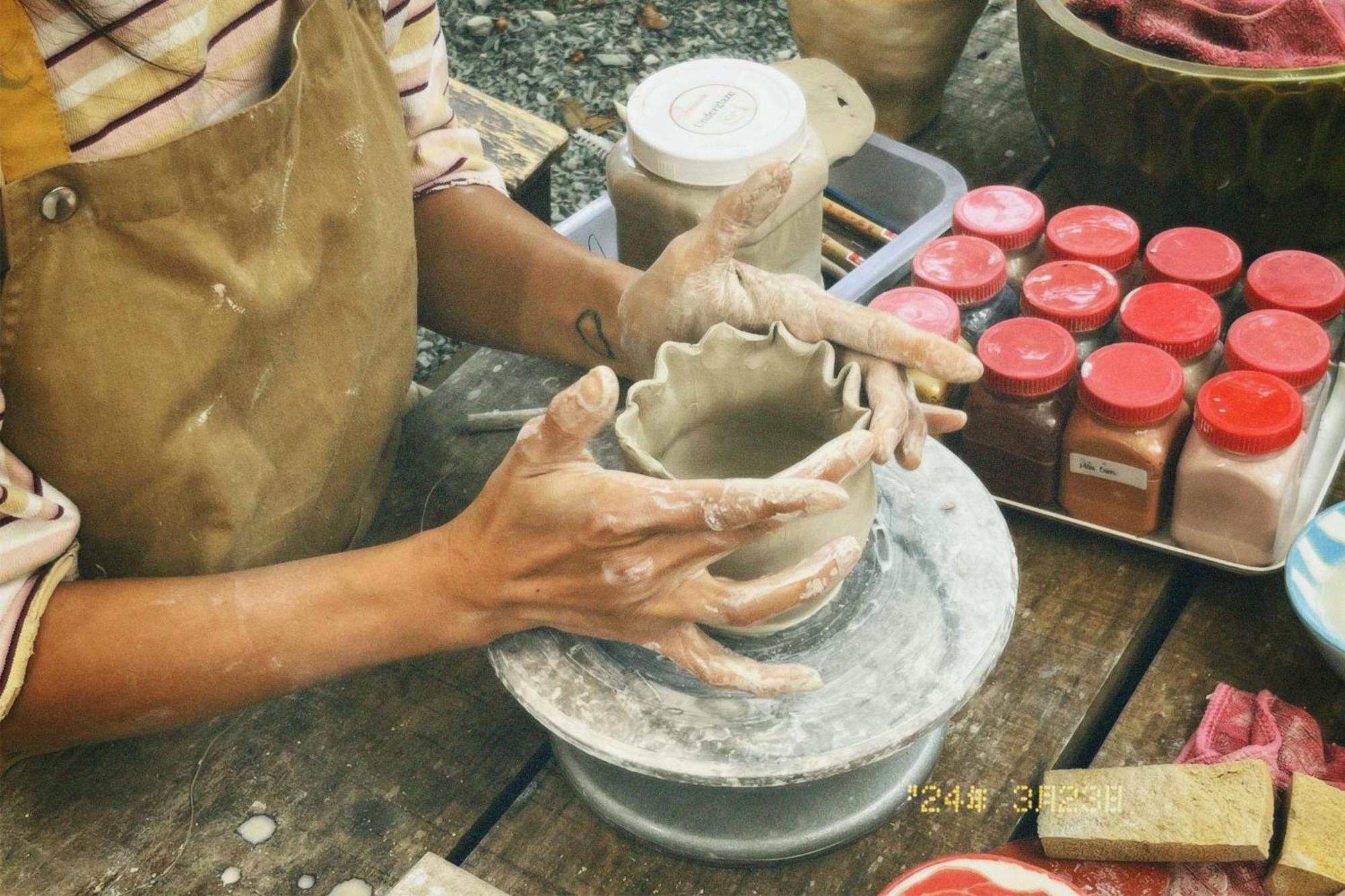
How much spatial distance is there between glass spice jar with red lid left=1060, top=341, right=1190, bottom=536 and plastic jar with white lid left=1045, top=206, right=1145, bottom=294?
190 mm

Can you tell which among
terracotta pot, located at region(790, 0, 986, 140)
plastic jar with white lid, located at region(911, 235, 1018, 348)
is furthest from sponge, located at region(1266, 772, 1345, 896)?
terracotta pot, located at region(790, 0, 986, 140)

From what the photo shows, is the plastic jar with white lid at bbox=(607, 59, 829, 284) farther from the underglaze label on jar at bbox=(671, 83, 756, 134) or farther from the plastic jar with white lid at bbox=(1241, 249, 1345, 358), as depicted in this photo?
the plastic jar with white lid at bbox=(1241, 249, 1345, 358)

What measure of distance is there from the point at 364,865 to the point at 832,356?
0.63m

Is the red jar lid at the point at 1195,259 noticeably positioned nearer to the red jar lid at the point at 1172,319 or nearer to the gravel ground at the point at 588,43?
the red jar lid at the point at 1172,319

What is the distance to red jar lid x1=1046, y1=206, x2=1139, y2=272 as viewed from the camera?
5.03ft

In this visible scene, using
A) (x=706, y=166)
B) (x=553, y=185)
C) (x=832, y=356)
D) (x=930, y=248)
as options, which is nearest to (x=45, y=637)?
(x=832, y=356)

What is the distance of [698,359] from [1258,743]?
0.66 metres

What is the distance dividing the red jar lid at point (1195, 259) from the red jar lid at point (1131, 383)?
0.16m

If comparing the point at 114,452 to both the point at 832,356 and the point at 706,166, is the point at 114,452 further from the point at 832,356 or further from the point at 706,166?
the point at 706,166

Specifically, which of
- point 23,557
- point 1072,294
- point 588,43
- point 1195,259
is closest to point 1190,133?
point 1195,259

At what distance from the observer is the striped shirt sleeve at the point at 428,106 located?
133 centimetres

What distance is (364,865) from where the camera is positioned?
43.2 inches

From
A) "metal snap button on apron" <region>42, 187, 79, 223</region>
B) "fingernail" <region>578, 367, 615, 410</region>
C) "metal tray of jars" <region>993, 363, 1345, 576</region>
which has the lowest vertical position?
"metal tray of jars" <region>993, 363, 1345, 576</region>

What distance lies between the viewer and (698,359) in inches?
43.3
